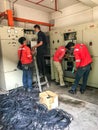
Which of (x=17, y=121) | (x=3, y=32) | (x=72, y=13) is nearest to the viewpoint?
(x=17, y=121)

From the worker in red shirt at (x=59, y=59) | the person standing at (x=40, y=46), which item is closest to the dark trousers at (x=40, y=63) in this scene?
the person standing at (x=40, y=46)

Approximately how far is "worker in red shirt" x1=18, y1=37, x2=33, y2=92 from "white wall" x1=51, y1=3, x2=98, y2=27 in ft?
9.23

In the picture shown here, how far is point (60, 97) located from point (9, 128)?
5.52 ft

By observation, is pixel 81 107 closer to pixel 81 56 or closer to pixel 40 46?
pixel 81 56

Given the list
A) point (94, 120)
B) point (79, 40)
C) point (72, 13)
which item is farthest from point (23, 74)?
point (72, 13)

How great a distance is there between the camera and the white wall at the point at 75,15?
5102mm

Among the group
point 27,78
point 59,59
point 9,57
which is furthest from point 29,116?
point 59,59

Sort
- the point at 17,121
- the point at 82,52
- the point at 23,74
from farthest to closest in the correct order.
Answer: the point at 23,74 → the point at 82,52 → the point at 17,121

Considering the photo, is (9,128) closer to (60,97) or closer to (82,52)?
(60,97)

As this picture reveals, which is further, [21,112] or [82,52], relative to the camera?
[82,52]

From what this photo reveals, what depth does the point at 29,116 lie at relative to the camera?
8.40 ft

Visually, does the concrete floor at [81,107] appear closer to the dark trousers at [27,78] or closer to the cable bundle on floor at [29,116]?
the cable bundle on floor at [29,116]

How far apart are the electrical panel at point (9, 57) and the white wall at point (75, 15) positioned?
2.53 metres

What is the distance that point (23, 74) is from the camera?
412 cm
